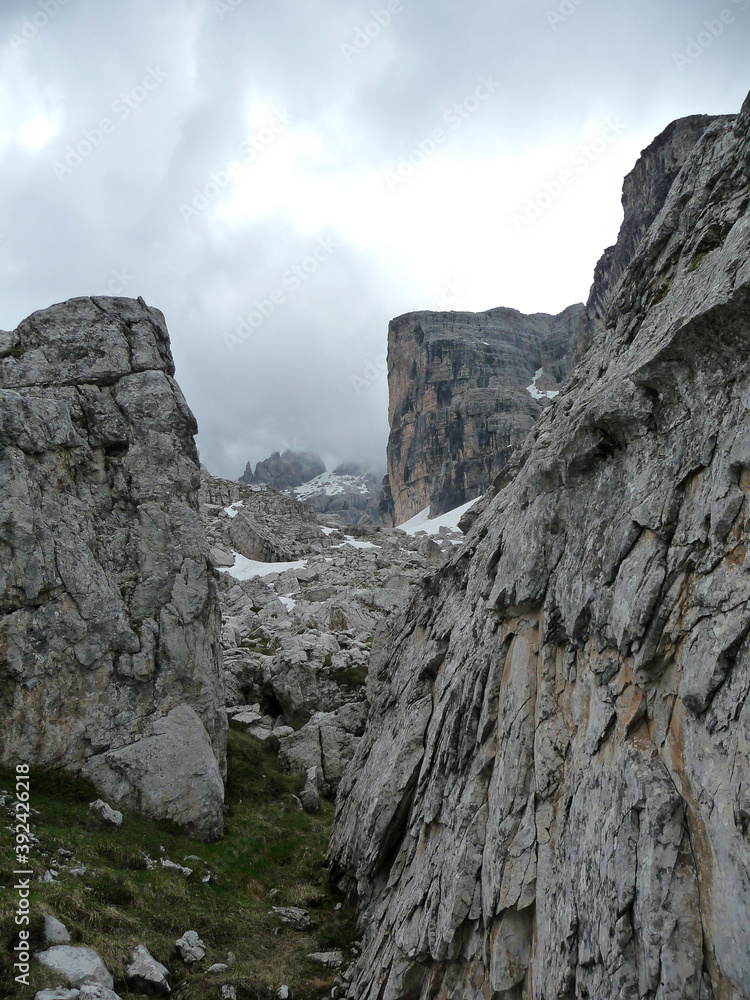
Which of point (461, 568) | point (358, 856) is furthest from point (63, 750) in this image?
point (461, 568)

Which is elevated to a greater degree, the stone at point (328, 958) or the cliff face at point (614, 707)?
the cliff face at point (614, 707)

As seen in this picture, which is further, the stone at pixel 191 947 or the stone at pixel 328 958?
the stone at pixel 328 958

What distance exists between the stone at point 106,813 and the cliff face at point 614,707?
853 cm

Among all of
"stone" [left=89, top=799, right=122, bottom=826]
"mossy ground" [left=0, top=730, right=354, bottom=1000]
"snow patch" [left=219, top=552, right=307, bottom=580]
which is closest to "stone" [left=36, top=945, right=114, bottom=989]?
"mossy ground" [left=0, top=730, right=354, bottom=1000]

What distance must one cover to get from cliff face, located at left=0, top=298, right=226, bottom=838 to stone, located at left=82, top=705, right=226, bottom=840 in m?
0.05

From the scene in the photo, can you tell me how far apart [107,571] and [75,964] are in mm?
15452

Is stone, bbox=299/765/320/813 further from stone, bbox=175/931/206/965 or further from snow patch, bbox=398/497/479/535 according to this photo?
snow patch, bbox=398/497/479/535

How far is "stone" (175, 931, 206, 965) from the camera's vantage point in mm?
14750

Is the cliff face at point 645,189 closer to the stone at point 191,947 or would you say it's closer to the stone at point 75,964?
the stone at point 191,947

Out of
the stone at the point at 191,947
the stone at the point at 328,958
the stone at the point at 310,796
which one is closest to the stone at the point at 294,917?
the stone at the point at 328,958

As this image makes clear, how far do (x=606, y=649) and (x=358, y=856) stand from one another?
13.1 meters

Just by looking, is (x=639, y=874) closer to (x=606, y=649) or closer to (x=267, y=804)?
(x=606, y=649)

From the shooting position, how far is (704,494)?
32.4 feet

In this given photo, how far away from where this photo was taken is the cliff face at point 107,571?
21.3 meters
